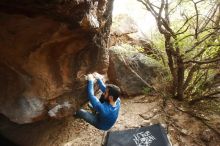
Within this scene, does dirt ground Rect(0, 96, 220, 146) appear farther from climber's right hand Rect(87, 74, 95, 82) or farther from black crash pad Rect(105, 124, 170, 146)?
climber's right hand Rect(87, 74, 95, 82)

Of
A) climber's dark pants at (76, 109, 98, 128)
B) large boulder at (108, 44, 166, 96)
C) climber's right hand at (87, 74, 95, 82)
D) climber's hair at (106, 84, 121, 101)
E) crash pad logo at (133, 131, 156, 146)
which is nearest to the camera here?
climber's hair at (106, 84, 121, 101)

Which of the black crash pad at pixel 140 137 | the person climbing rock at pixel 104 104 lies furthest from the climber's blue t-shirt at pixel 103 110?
the black crash pad at pixel 140 137

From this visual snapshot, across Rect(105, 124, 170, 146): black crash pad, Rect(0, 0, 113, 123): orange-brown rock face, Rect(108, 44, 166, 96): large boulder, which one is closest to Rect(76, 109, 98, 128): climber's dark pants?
Rect(0, 0, 113, 123): orange-brown rock face

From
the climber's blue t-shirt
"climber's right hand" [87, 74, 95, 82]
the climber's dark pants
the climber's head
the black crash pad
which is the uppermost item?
"climber's right hand" [87, 74, 95, 82]

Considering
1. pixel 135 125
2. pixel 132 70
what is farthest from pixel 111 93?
pixel 132 70

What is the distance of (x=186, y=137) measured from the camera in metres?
5.57

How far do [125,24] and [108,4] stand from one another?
291cm

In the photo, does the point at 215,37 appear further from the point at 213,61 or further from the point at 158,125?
the point at 158,125

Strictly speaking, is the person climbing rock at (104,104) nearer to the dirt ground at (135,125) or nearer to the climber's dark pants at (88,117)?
the climber's dark pants at (88,117)

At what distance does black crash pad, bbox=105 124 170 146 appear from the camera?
514cm

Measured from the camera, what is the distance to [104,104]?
466 centimetres

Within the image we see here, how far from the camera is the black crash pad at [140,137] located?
514 cm

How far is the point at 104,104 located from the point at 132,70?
1.82 metres

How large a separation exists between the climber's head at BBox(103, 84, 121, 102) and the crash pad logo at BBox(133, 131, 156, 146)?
1.08 metres
